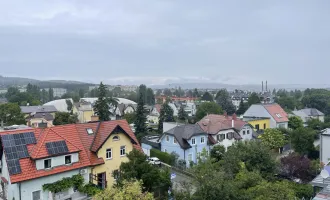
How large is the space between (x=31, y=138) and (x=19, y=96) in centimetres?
10546

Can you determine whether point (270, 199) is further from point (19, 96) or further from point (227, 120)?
point (19, 96)

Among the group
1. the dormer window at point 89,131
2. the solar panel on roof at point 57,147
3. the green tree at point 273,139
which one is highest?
the dormer window at point 89,131

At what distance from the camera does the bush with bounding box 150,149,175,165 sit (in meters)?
35.2

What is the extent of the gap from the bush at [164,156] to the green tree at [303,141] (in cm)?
1780

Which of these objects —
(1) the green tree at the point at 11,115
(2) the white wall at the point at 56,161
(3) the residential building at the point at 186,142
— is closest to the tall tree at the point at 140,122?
(3) the residential building at the point at 186,142

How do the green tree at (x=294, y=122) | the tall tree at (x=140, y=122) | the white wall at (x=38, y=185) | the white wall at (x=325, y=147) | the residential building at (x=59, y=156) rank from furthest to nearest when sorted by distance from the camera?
the green tree at (x=294, y=122), the tall tree at (x=140, y=122), the white wall at (x=325, y=147), the residential building at (x=59, y=156), the white wall at (x=38, y=185)

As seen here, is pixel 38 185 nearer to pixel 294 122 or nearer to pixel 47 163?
pixel 47 163

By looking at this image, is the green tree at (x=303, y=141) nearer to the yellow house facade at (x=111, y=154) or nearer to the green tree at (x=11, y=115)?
the yellow house facade at (x=111, y=154)

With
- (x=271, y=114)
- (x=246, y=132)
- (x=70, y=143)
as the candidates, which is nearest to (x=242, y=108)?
(x=271, y=114)

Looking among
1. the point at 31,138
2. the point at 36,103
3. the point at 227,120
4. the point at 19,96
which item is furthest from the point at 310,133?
the point at 19,96

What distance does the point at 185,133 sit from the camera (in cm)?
3628

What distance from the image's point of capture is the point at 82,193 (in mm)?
22016

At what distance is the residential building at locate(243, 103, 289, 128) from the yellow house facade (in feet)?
129

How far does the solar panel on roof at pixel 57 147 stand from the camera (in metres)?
21.3
